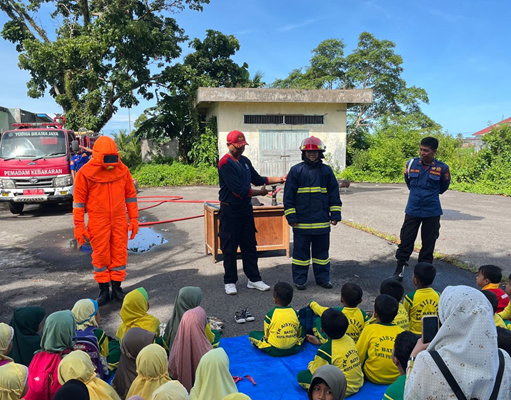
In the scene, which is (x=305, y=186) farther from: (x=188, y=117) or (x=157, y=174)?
(x=188, y=117)

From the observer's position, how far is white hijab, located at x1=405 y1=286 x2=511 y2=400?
64.4 inches

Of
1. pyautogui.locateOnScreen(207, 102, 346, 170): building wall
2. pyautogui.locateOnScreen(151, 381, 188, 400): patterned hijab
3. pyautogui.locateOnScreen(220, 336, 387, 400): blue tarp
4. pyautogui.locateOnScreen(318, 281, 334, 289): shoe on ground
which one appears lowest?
pyautogui.locateOnScreen(220, 336, 387, 400): blue tarp

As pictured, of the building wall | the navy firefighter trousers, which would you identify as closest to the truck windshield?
the building wall

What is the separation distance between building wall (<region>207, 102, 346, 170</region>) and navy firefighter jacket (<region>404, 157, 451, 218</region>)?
1378 centimetres

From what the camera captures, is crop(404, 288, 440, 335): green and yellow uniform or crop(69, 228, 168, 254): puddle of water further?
crop(69, 228, 168, 254): puddle of water

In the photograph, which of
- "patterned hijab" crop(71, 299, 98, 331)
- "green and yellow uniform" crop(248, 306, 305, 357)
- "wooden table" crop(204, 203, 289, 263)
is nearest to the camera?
"patterned hijab" crop(71, 299, 98, 331)

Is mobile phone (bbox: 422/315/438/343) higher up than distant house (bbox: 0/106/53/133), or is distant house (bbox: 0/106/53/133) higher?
distant house (bbox: 0/106/53/133)

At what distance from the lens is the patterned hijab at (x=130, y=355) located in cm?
281

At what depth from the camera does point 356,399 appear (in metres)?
2.95

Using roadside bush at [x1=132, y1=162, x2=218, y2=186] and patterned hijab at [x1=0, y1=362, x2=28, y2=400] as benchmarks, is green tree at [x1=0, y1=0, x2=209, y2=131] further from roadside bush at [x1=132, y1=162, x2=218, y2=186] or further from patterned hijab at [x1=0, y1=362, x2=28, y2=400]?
patterned hijab at [x1=0, y1=362, x2=28, y2=400]

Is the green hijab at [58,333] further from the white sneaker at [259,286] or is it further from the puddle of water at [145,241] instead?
the puddle of water at [145,241]

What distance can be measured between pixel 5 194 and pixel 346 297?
1105 centimetres

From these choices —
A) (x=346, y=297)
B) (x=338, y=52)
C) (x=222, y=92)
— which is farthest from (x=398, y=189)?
(x=338, y=52)

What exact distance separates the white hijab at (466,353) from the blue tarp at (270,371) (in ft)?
4.75
